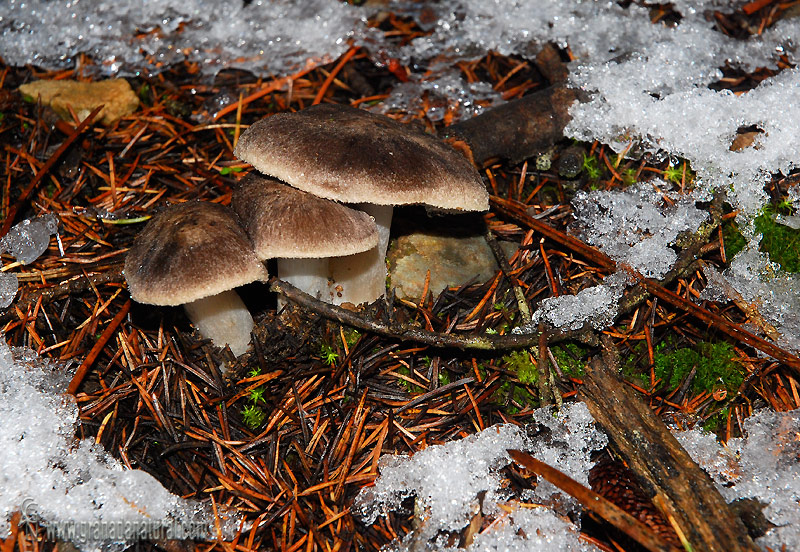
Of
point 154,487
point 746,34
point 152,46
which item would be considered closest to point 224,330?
point 154,487

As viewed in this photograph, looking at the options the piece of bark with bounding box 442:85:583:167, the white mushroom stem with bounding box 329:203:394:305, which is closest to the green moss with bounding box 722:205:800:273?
the piece of bark with bounding box 442:85:583:167

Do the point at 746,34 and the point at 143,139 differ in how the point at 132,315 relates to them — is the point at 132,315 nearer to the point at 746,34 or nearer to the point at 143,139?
the point at 143,139

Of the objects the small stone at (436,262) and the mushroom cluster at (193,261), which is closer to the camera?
the mushroom cluster at (193,261)

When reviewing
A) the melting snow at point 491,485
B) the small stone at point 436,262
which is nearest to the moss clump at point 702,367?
the melting snow at point 491,485

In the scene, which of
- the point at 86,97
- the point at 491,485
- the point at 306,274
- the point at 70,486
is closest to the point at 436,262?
the point at 306,274

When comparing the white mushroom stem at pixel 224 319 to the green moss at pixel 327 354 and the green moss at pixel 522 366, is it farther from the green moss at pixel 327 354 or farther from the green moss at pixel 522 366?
the green moss at pixel 522 366

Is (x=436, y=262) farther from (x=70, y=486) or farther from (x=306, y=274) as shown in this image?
(x=70, y=486)

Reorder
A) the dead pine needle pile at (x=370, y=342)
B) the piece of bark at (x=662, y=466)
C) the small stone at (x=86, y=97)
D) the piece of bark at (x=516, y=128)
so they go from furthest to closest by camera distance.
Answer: the small stone at (x=86, y=97) < the piece of bark at (x=516, y=128) < the dead pine needle pile at (x=370, y=342) < the piece of bark at (x=662, y=466)
